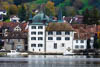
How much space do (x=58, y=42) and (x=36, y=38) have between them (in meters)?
3.39

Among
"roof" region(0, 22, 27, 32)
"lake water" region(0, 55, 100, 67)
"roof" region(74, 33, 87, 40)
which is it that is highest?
"roof" region(0, 22, 27, 32)

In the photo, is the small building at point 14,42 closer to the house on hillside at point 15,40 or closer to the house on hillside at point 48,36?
the house on hillside at point 15,40

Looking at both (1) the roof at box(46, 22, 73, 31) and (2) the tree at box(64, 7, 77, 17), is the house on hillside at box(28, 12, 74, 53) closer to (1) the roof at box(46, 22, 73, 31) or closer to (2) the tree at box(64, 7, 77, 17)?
(1) the roof at box(46, 22, 73, 31)

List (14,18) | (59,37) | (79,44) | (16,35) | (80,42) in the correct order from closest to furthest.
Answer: (59,37) < (79,44) < (80,42) < (16,35) < (14,18)

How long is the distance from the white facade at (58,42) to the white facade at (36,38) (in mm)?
777

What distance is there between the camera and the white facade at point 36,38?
388 ft

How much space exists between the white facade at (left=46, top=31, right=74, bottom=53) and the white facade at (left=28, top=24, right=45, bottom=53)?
0.78m

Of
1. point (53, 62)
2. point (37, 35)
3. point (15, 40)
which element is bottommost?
point (53, 62)

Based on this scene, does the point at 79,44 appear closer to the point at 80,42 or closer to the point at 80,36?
the point at 80,42

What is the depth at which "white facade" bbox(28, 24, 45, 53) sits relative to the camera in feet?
388

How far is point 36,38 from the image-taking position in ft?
390

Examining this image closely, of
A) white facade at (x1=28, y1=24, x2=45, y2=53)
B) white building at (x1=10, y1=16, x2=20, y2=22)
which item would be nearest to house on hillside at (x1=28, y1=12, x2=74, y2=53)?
white facade at (x1=28, y1=24, x2=45, y2=53)

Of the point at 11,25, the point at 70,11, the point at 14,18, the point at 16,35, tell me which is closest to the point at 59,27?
the point at 16,35

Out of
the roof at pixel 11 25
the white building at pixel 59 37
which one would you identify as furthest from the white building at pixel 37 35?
the roof at pixel 11 25
